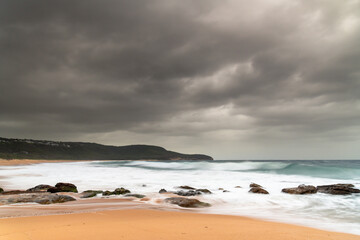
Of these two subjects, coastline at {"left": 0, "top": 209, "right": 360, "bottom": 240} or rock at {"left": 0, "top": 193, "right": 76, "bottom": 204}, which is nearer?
coastline at {"left": 0, "top": 209, "right": 360, "bottom": 240}

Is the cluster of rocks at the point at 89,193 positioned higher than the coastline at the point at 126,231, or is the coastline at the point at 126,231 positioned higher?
the coastline at the point at 126,231

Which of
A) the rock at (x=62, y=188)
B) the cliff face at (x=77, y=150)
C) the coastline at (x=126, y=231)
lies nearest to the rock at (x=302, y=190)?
the coastline at (x=126, y=231)

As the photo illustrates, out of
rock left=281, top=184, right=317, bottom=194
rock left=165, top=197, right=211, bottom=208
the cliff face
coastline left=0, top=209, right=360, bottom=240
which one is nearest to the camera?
coastline left=0, top=209, right=360, bottom=240

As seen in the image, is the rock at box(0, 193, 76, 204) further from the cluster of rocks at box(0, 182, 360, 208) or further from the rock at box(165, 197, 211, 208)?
the rock at box(165, 197, 211, 208)

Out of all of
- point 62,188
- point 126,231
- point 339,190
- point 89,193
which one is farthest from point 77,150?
point 126,231

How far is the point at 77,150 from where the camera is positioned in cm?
11188

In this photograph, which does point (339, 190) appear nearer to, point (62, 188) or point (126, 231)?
point (126, 231)

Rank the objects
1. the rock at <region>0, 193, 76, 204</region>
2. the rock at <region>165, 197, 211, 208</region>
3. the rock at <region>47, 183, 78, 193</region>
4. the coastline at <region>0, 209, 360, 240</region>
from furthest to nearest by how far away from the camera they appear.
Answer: the rock at <region>47, 183, 78, 193</region> < the rock at <region>165, 197, 211, 208</region> < the rock at <region>0, 193, 76, 204</region> < the coastline at <region>0, 209, 360, 240</region>

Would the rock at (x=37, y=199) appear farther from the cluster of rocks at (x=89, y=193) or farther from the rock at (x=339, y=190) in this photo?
the rock at (x=339, y=190)

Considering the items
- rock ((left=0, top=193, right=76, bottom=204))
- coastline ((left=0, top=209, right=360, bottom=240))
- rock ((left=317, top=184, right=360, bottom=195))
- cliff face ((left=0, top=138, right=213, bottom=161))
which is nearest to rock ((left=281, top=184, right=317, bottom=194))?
rock ((left=317, top=184, right=360, bottom=195))

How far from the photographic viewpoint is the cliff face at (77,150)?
87.6 metres

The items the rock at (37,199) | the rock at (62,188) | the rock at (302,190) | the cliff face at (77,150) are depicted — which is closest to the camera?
the rock at (37,199)

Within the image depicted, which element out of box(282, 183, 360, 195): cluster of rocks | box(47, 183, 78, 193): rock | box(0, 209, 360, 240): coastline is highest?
box(0, 209, 360, 240): coastline

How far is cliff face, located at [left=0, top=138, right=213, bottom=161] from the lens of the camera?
8756cm
